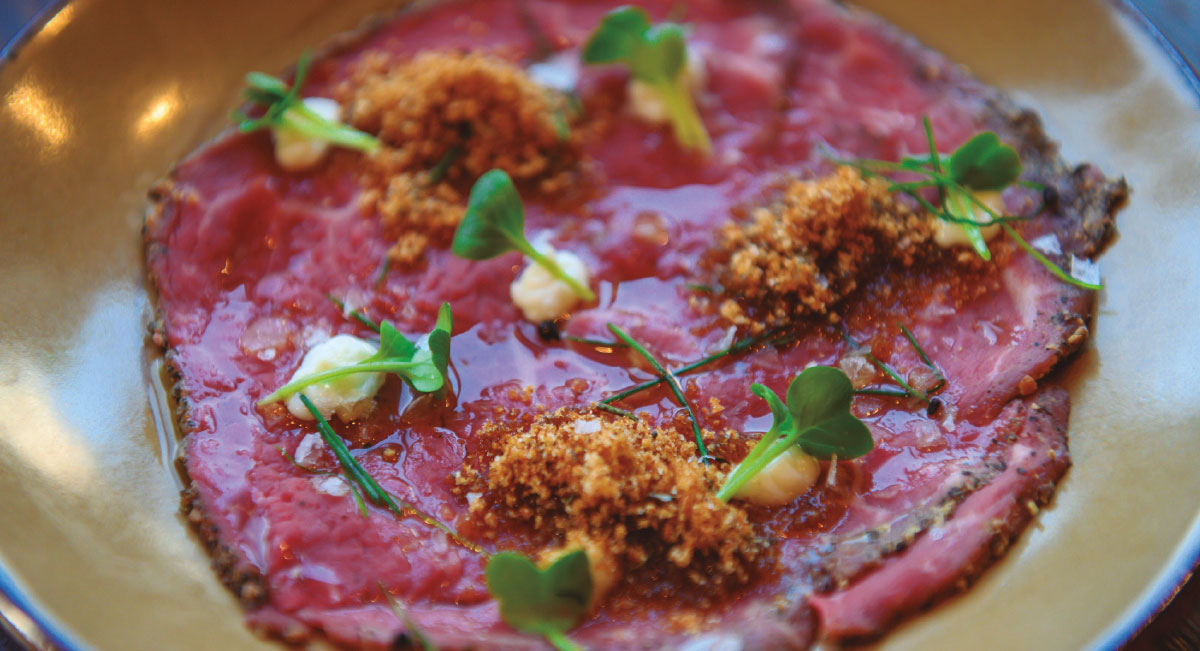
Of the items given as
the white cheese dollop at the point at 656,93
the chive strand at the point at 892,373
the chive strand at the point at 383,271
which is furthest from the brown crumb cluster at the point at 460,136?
the chive strand at the point at 892,373

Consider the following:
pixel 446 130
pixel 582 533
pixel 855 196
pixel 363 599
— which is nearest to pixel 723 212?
pixel 855 196

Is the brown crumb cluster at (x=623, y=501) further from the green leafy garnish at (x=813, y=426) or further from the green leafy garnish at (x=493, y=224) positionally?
the green leafy garnish at (x=493, y=224)

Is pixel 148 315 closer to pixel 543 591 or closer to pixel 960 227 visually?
pixel 543 591

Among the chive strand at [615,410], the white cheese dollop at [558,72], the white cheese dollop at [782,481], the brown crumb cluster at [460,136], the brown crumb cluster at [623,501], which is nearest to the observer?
the brown crumb cluster at [623,501]

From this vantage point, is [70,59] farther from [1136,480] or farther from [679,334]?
[1136,480]

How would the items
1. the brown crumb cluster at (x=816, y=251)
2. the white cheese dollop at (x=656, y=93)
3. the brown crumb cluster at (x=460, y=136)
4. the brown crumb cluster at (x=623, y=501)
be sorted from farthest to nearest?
the white cheese dollop at (x=656, y=93)
the brown crumb cluster at (x=460, y=136)
the brown crumb cluster at (x=816, y=251)
the brown crumb cluster at (x=623, y=501)

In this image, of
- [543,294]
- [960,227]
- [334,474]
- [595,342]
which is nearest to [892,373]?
[960,227]
